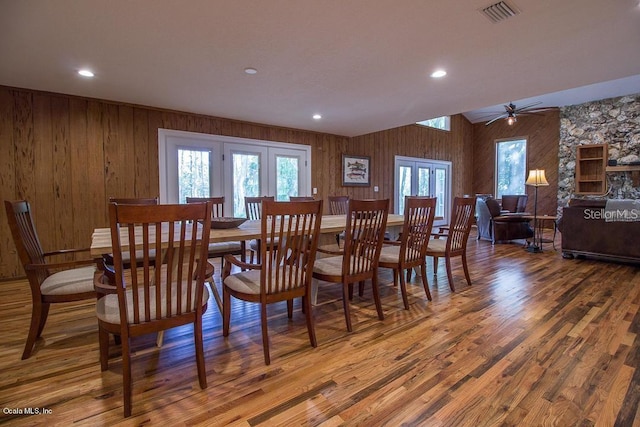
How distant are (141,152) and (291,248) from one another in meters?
3.49

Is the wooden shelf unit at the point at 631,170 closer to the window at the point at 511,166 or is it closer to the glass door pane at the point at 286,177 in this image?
the window at the point at 511,166

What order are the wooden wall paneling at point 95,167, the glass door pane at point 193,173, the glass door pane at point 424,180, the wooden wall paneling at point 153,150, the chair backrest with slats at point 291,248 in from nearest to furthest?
the chair backrest with slats at point 291,248, the wooden wall paneling at point 95,167, the wooden wall paneling at point 153,150, the glass door pane at point 193,173, the glass door pane at point 424,180

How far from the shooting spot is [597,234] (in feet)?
14.4

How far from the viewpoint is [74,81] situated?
3363mm

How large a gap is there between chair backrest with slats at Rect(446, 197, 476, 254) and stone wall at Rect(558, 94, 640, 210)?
692cm

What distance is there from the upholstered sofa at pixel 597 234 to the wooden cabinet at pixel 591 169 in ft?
14.3

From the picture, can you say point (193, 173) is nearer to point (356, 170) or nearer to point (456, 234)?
point (356, 170)

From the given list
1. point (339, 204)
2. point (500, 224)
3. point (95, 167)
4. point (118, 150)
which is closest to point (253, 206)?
point (339, 204)

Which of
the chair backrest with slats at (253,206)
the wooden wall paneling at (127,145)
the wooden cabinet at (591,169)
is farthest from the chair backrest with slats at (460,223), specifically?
the wooden cabinet at (591,169)

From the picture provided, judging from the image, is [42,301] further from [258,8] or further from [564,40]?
[564,40]

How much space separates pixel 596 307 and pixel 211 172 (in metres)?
4.97

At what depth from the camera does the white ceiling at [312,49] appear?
2.10 m

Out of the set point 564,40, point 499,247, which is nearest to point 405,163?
point 499,247

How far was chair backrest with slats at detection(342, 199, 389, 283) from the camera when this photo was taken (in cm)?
223
